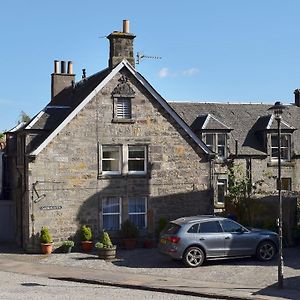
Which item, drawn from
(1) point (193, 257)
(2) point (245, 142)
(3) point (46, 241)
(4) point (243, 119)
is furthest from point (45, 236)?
(4) point (243, 119)

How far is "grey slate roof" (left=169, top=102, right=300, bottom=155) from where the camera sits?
131 ft

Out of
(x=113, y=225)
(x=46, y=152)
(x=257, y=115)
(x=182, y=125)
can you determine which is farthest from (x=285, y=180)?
(x=46, y=152)

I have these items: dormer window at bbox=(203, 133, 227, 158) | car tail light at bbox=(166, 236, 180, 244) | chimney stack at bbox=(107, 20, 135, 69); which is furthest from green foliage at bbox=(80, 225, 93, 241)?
dormer window at bbox=(203, 133, 227, 158)

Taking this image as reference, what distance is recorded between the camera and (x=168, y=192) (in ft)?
101

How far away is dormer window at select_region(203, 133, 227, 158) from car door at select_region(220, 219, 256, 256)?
14.3m

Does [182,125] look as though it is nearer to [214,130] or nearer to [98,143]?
[98,143]

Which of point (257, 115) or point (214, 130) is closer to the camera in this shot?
point (214, 130)

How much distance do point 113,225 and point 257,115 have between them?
53.8ft

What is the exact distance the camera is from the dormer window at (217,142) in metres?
38.4

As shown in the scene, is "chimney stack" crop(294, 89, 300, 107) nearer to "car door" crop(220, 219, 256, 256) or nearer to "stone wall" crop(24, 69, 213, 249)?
"stone wall" crop(24, 69, 213, 249)

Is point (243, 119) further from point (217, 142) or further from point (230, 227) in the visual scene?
point (230, 227)

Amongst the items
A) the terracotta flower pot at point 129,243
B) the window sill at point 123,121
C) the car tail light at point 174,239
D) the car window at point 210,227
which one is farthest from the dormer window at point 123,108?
the car tail light at point 174,239

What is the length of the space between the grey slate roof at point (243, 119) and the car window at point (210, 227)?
50.6 ft

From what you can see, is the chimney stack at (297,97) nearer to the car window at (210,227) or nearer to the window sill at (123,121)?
the window sill at (123,121)
